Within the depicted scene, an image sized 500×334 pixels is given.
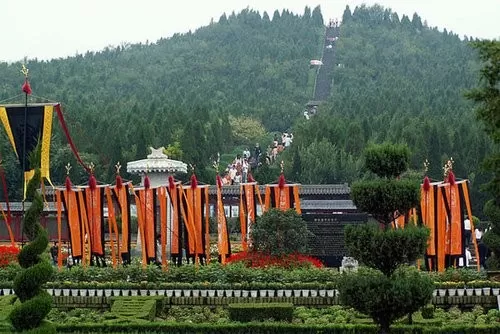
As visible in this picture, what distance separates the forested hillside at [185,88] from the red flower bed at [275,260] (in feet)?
80.6

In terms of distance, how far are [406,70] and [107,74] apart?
104 feet

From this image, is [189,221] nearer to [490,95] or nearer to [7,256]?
[7,256]

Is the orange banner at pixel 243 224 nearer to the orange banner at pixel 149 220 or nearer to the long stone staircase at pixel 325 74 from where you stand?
the orange banner at pixel 149 220

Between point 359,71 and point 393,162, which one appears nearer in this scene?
point 393,162

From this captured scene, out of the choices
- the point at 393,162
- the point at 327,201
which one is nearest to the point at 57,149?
the point at 327,201

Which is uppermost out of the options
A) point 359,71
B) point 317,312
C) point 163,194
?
point 359,71

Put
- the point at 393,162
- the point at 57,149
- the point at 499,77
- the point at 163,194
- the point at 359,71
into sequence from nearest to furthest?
1. the point at 499,77
2. the point at 393,162
3. the point at 163,194
4. the point at 57,149
5. the point at 359,71

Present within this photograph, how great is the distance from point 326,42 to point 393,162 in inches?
4566

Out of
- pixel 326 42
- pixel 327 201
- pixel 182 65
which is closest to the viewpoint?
pixel 327 201

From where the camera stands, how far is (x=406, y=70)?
114 metres

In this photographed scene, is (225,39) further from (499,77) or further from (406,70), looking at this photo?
(499,77)

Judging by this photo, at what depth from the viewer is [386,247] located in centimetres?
1580

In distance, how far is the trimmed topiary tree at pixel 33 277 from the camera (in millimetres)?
16047

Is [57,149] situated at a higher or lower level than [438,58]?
lower
